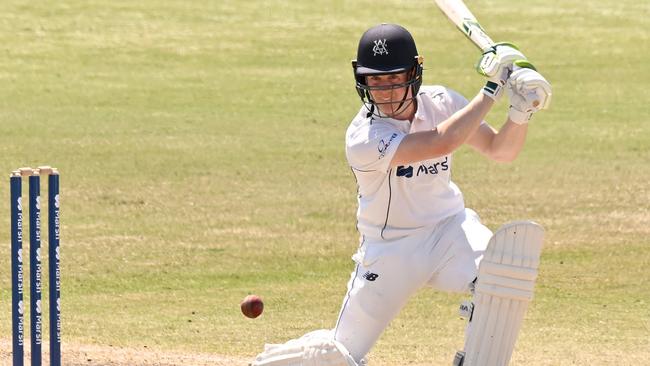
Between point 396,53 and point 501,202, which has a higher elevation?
point 396,53

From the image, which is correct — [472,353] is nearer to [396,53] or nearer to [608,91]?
[396,53]

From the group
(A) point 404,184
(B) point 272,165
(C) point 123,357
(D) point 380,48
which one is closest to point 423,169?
(A) point 404,184

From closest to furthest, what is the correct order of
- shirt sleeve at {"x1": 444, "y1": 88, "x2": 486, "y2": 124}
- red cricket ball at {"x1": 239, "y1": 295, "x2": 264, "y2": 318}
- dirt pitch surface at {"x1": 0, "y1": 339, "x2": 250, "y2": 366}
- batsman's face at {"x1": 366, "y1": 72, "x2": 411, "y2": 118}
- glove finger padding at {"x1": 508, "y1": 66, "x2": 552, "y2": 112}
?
glove finger padding at {"x1": 508, "y1": 66, "x2": 552, "y2": 112}, batsman's face at {"x1": 366, "y1": 72, "x2": 411, "y2": 118}, shirt sleeve at {"x1": 444, "y1": 88, "x2": 486, "y2": 124}, red cricket ball at {"x1": 239, "y1": 295, "x2": 264, "y2": 318}, dirt pitch surface at {"x1": 0, "y1": 339, "x2": 250, "y2": 366}

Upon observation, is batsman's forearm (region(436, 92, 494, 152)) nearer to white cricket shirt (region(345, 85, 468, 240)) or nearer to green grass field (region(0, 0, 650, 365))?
white cricket shirt (region(345, 85, 468, 240))

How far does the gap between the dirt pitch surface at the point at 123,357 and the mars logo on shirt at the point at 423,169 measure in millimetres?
2102

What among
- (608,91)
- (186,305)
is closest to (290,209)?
(186,305)

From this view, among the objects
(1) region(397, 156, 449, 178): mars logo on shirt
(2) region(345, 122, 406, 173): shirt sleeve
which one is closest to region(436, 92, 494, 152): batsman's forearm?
(2) region(345, 122, 406, 173): shirt sleeve

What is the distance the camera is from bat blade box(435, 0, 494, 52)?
6371 millimetres

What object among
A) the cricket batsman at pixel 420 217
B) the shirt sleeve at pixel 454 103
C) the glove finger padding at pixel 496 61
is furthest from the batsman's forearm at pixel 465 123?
the shirt sleeve at pixel 454 103

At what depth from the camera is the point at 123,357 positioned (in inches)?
318

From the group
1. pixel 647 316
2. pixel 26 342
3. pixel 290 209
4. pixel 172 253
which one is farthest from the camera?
pixel 290 209

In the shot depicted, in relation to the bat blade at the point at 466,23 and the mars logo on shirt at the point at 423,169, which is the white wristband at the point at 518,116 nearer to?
the bat blade at the point at 466,23

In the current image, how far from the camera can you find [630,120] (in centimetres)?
1695

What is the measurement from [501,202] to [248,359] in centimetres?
518
